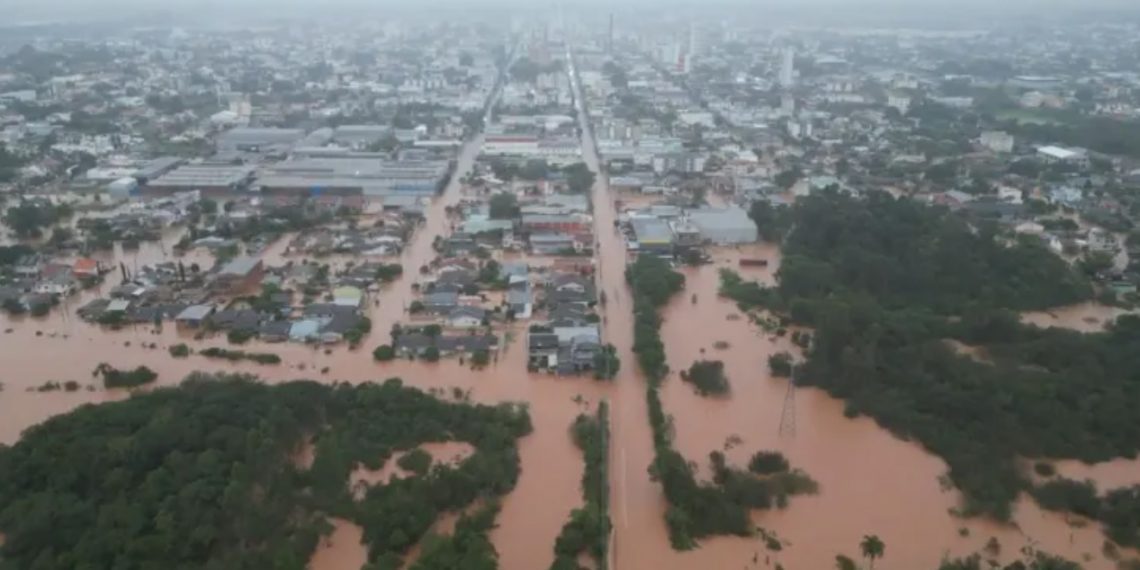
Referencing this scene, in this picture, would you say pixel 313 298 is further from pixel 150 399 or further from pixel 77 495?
pixel 77 495

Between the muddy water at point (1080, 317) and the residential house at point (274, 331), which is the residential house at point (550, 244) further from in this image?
the muddy water at point (1080, 317)

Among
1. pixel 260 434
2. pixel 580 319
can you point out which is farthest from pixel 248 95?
pixel 260 434

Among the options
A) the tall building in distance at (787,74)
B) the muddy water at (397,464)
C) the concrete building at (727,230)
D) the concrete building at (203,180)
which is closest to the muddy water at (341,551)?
the muddy water at (397,464)

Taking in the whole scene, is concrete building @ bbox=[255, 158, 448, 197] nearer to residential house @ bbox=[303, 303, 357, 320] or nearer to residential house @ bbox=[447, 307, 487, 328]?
residential house @ bbox=[303, 303, 357, 320]

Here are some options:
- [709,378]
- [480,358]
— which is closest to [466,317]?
[480,358]

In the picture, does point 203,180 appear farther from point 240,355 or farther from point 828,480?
point 828,480
